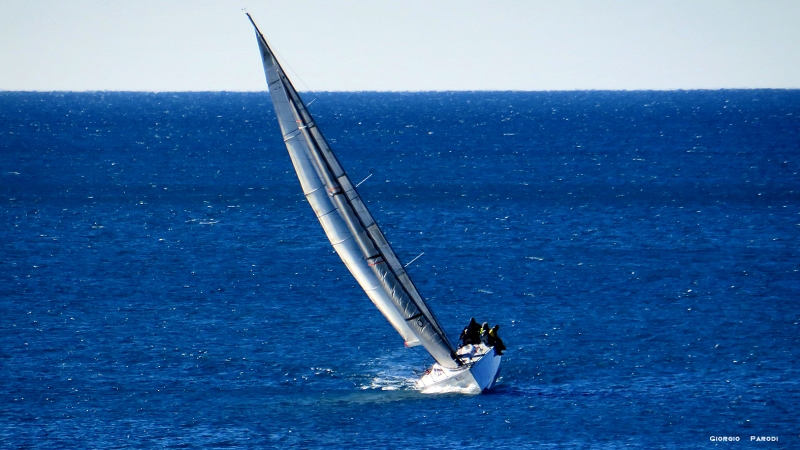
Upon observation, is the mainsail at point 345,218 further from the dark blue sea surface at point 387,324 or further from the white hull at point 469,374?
the dark blue sea surface at point 387,324

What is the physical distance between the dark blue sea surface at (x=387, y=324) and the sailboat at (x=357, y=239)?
1.56 m

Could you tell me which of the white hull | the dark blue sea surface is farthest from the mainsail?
the dark blue sea surface

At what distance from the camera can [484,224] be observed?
3652 inches

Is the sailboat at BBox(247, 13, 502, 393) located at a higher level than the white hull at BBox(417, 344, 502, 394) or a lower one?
higher

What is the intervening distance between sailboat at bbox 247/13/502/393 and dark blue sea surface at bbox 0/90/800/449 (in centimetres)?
156

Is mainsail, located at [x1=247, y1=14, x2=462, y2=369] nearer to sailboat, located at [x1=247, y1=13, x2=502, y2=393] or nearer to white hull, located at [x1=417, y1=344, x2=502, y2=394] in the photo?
sailboat, located at [x1=247, y1=13, x2=502, y2=393]

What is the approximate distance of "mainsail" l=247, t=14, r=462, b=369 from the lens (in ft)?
131

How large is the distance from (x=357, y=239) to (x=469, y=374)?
7.63 meters

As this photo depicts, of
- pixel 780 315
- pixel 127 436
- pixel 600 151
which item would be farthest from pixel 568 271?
pixel 600 151

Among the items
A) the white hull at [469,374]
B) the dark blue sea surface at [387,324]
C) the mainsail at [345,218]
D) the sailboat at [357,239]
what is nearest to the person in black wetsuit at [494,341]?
the white hull at [469,374]

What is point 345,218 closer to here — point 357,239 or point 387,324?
point 357,239

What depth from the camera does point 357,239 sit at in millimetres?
41469

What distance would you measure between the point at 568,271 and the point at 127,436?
38450 mm

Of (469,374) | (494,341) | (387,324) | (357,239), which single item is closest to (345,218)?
(357,239)
